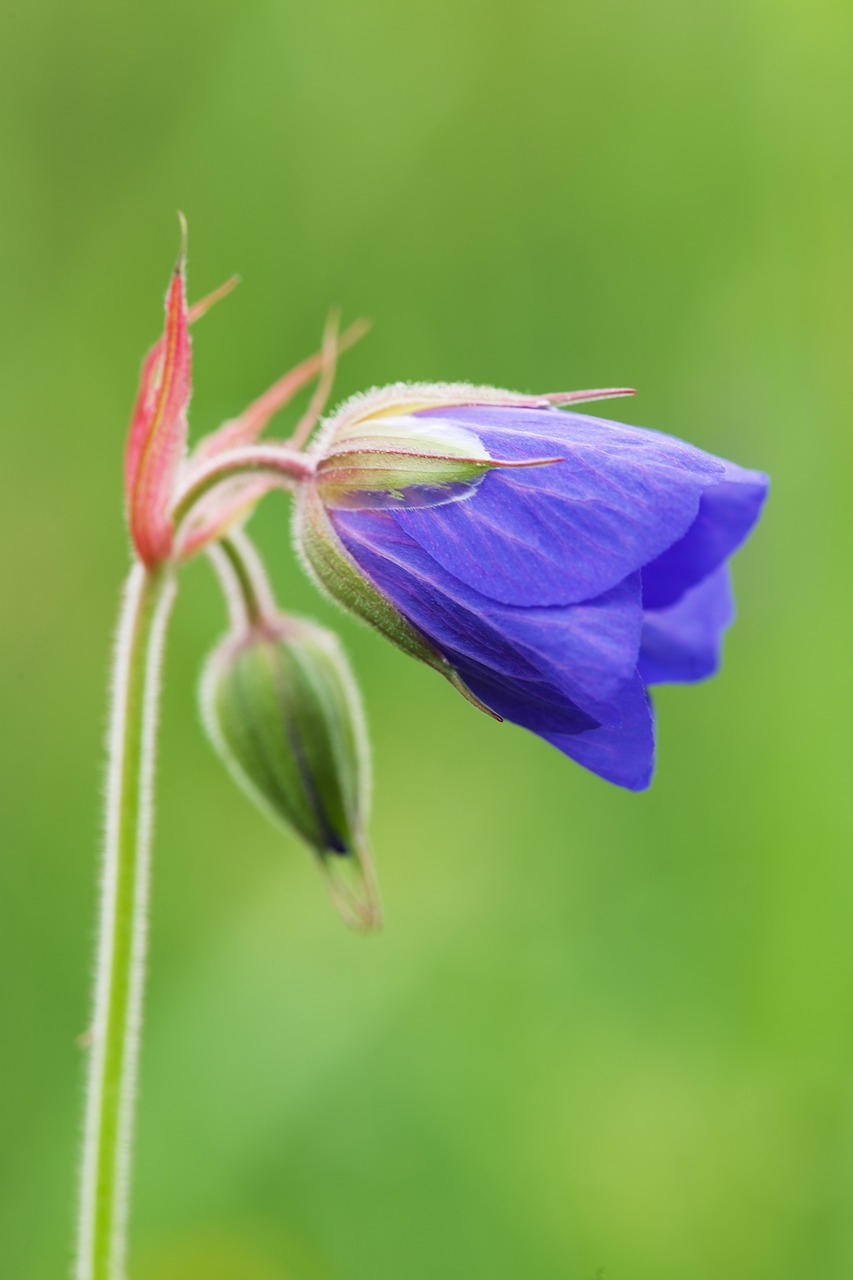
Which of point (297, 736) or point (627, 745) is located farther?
point (297, 736)

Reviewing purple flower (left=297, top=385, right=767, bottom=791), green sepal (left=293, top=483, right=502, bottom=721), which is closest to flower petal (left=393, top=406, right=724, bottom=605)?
purple flower (left=297, top=385, right=767, bottom=791)

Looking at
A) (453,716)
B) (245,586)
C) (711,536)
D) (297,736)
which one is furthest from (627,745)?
(453,716)

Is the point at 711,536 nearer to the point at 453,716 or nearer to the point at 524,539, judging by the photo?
the point at 524,539

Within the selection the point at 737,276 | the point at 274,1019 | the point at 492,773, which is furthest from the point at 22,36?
the point at 274,1019

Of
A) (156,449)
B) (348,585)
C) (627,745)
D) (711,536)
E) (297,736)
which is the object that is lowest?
(297,736)

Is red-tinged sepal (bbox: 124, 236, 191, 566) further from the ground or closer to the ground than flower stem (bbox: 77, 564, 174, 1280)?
further from the ground

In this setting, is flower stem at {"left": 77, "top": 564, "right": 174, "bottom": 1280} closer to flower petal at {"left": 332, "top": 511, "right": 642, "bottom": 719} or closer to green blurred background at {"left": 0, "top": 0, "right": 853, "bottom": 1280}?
flower petal at {"left": 332, "top": 511, "right": 642, "bottom": 719}
